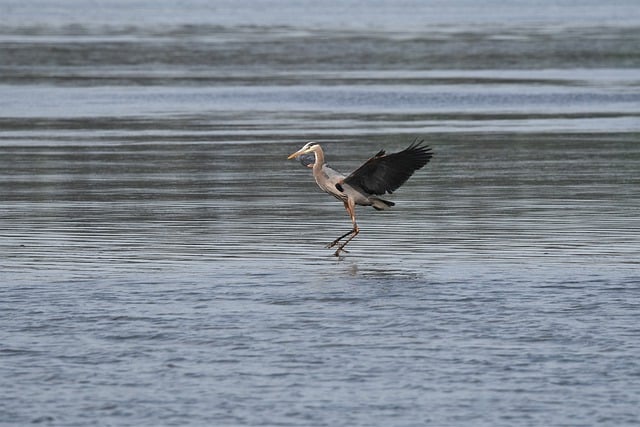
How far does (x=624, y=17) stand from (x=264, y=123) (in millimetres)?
53327

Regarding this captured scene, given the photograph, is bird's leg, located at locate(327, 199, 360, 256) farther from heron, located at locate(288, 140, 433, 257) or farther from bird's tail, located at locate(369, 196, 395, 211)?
bird's tail, located at locate(369, 196, 395, 211)

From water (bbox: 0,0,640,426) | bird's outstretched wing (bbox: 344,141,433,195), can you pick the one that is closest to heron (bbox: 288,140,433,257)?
bird's outstretched wing (bbox: 344,141,433,195)

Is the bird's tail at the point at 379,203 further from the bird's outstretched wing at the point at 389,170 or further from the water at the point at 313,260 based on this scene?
the water at the point at 313,260

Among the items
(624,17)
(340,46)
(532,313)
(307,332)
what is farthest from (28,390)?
(624,17)

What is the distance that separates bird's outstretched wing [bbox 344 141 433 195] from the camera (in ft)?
45.6

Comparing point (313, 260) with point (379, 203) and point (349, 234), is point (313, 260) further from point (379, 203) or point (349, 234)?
point (379, 203)

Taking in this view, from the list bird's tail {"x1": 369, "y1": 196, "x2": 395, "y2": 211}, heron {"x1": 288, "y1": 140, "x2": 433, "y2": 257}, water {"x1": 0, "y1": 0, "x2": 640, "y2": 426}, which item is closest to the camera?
water {"x1": 0, "y1": 0, "x2": 640, "y2": 426}

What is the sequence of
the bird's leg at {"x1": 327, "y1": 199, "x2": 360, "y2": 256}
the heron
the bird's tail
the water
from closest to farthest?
1. the water
2. the bird's leg at {"x1": 327, "y1": 199, "x2": 360, "y2": 256}
3. the heron
4. the bird's tail

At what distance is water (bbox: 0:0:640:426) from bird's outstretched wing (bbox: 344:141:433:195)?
0.57m

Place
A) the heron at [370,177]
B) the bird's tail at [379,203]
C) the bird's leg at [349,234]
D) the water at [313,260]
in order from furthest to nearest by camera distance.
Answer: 1. the bird's tail at [379,203]
2. the heron at [370,177]
3. the bird's leg at [349,234]
4. the water at [313,260]

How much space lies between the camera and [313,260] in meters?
13.1

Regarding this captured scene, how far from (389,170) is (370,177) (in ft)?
0.65

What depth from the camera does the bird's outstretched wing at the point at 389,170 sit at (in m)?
13.9

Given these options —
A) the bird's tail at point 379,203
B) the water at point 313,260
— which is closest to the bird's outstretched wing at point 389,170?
the bird's tail at point 379,203
